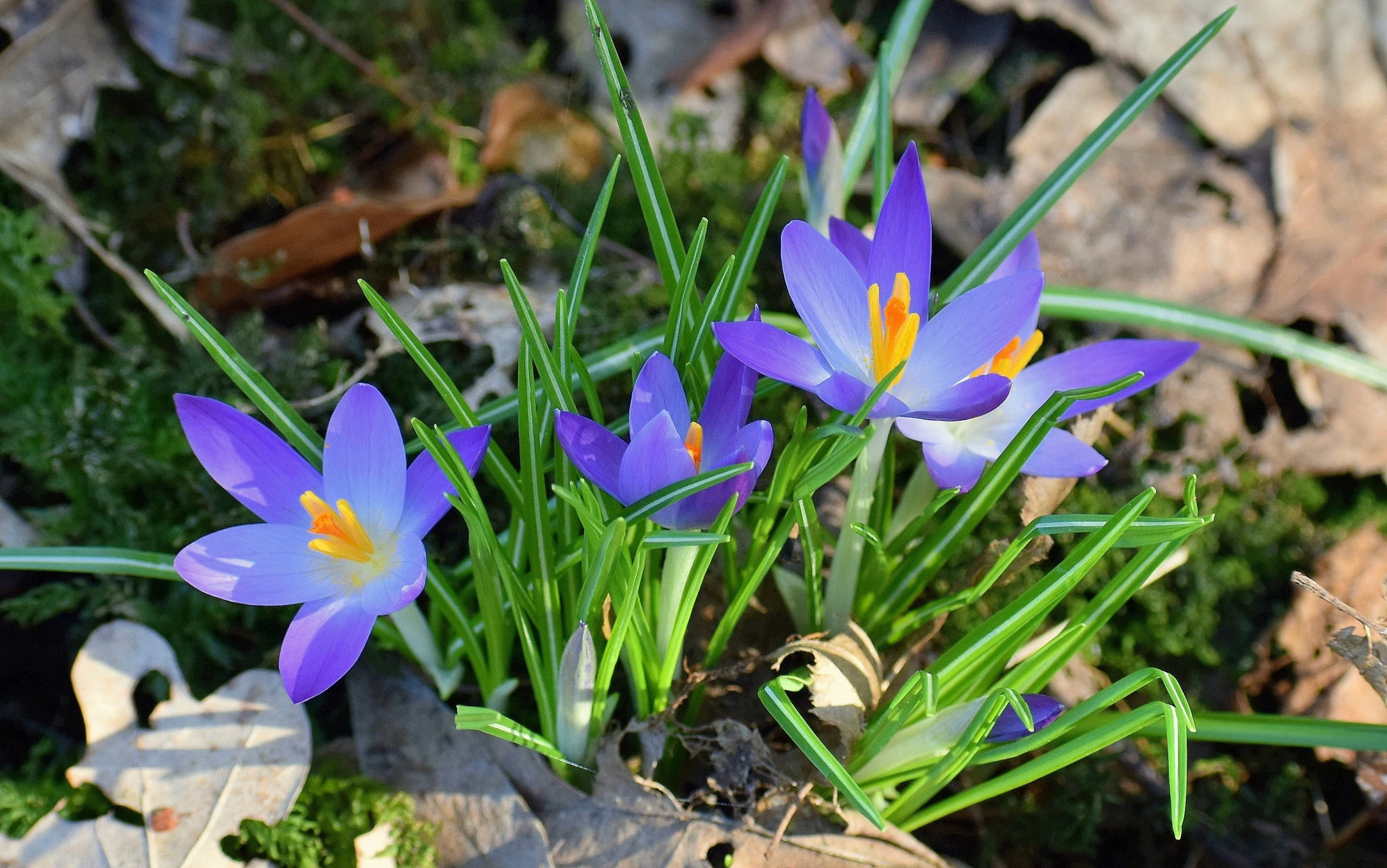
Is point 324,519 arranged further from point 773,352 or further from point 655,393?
point 773,352

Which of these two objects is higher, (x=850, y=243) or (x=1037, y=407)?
(x=850, y=243)

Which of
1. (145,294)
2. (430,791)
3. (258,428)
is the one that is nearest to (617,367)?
(258,428)

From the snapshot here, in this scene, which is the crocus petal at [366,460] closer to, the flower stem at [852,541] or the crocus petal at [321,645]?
the crocus petal at [321,645]

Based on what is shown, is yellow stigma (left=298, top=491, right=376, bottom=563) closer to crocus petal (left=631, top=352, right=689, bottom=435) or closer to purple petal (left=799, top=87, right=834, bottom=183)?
crocus petal (left=631, top=352, right=689, bottom=435)

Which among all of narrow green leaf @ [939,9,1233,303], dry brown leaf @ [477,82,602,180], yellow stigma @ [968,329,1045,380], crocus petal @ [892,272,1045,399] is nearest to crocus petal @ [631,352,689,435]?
crocus petal @ [892,272,1045,399]

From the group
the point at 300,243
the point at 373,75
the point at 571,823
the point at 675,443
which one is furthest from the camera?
the point at 373,75

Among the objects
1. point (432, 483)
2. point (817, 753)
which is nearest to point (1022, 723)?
point (817, 753)

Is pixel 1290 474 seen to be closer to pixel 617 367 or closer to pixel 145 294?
pixel 617 367
